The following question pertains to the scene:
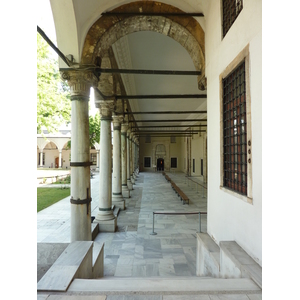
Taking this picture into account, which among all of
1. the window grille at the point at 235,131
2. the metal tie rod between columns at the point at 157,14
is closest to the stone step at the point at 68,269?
the window grille at the point at 235,131

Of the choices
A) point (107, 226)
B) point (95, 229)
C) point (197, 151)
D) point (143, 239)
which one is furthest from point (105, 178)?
point (197, 151)

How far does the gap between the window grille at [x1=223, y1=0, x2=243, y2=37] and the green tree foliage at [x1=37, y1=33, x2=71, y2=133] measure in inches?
422

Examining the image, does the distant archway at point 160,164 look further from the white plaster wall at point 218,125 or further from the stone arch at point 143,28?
the white plaster wall at point 218,125

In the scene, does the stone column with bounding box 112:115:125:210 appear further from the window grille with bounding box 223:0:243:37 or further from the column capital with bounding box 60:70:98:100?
the window grille with bounding box 223:0:243:37

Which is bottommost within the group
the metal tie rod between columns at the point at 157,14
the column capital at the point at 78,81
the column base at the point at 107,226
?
the column base at the point at 107,226

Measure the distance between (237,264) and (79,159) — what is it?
11.8 ft

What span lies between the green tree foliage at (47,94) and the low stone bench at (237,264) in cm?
1233

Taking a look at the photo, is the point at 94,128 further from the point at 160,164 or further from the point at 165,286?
the point at 165,286

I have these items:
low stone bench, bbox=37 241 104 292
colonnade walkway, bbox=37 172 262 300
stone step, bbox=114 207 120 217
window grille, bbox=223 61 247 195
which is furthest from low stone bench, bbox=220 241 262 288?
stone step, bbox=114 207 120 217

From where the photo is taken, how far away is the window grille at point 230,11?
376 centimetres
